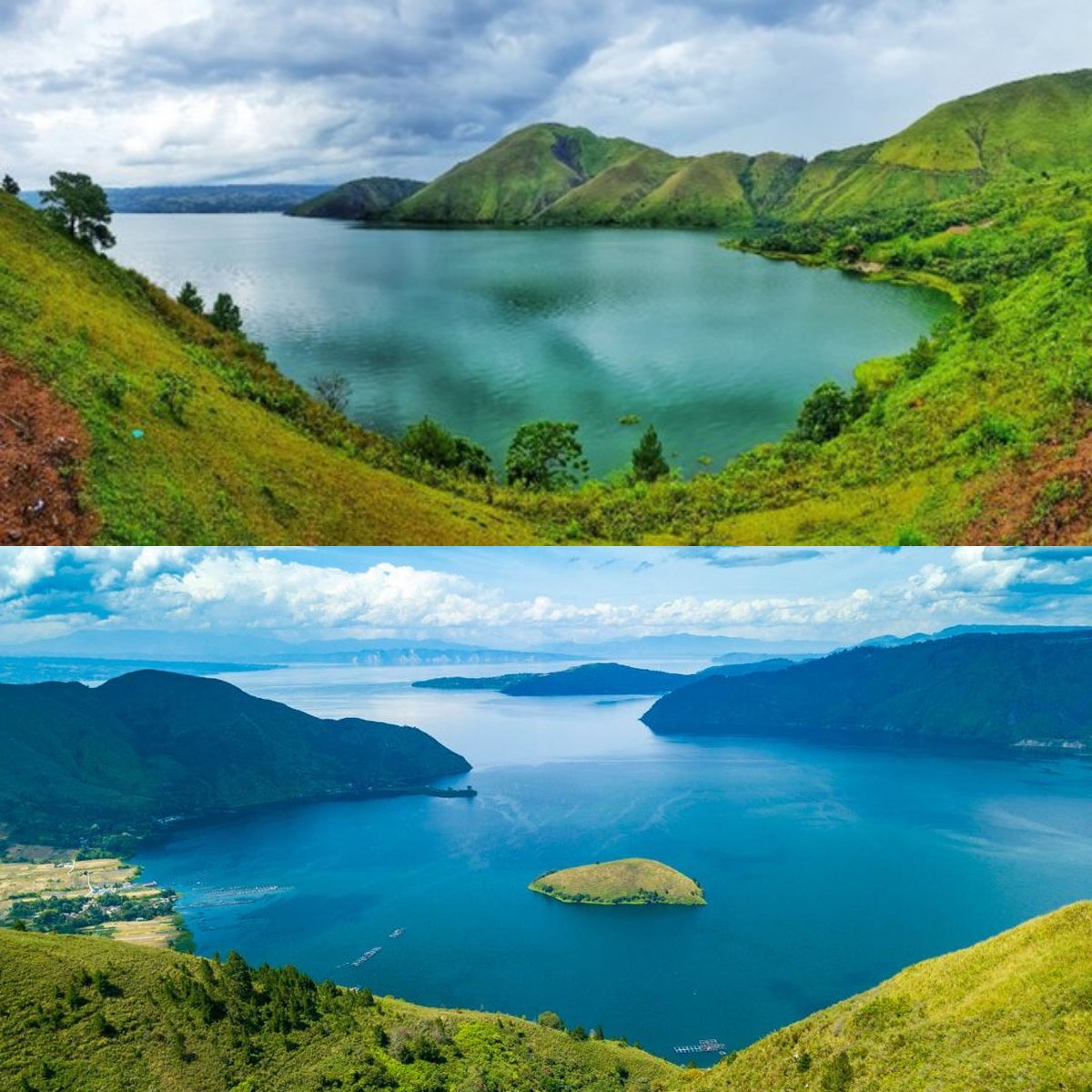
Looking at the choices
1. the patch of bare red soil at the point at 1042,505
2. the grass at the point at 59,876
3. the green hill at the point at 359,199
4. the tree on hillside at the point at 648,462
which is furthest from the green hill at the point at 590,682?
the green hill at the point at 359,199

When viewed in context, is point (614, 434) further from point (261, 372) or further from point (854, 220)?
point (854, 220)

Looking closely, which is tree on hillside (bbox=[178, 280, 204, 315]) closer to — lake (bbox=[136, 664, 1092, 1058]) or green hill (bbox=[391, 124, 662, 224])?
lake (bbox=[136, 664, 1092, 1058])

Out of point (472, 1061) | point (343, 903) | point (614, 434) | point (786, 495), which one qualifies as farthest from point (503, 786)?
point (614, 434)

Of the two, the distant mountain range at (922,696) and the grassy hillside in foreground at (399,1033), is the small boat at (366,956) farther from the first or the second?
the distant mountain range at (922,696)

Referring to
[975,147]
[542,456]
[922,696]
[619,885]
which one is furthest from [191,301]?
[975,147]

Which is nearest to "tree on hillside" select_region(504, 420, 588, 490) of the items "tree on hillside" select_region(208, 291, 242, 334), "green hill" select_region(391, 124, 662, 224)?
"tree on hillside" select_region(208, 291, 242, 334)

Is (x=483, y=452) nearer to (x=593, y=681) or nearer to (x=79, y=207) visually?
(x=79, y=207)
